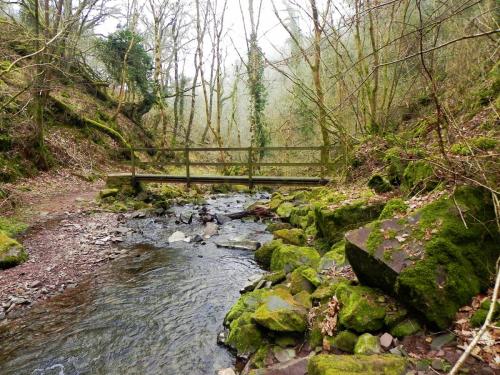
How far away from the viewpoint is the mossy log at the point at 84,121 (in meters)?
16.5

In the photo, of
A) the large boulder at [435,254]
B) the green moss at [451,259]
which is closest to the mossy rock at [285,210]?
the large boulder at [435,254]

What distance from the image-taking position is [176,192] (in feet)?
49.0

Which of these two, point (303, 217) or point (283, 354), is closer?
point (283, 354)

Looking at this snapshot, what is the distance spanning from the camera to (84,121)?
17375 mm

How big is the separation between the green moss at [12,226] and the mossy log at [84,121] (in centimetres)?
1000

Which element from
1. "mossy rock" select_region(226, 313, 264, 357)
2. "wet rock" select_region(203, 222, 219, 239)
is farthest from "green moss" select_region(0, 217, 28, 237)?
"mossy rock" select_region(226, 313, 264, 357)

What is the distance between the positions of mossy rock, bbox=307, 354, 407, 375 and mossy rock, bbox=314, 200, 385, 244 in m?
3.27

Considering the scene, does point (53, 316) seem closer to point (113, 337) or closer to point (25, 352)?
point (25, 352)

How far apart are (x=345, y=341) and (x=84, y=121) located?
1753cm

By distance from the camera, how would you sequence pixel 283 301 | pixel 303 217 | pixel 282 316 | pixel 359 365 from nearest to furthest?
pixel 359 365, pixel 282 316, pixel 283 301, pixel 303 217

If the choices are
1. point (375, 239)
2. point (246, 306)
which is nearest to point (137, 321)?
point (246, 306)

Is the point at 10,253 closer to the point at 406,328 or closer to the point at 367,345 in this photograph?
the point at 367,345

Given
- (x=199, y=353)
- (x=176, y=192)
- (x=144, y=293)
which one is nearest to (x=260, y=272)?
(x=144, y=293)

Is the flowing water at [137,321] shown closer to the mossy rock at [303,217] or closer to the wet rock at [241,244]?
the wet rock at [241,244]
